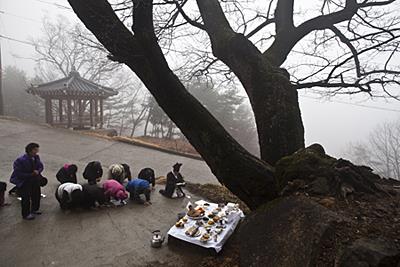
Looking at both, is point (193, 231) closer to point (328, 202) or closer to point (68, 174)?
point (328, 202)

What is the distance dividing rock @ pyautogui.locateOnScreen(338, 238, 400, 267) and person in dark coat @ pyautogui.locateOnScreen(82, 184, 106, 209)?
434 cm

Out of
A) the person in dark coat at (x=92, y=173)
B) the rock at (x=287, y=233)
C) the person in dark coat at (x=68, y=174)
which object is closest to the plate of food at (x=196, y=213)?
the rock at (x=287, y=233)

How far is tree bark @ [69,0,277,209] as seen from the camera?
102 inches

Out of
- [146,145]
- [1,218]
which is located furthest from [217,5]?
[146,145]

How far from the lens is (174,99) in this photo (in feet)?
9.10

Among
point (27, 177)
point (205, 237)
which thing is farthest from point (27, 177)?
point (205, 237)

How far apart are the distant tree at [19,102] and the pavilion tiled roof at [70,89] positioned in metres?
8.65

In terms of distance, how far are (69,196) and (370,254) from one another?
4.71m

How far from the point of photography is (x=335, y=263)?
1.83 meters

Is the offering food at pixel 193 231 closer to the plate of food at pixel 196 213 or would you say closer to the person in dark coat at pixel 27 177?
the plate of food at pixel 196 213

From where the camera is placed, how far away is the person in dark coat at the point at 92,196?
16.4 feet

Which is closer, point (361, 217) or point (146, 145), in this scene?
point (361, 217)

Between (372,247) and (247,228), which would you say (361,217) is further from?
(247,228)

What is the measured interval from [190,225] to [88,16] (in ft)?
10.1
